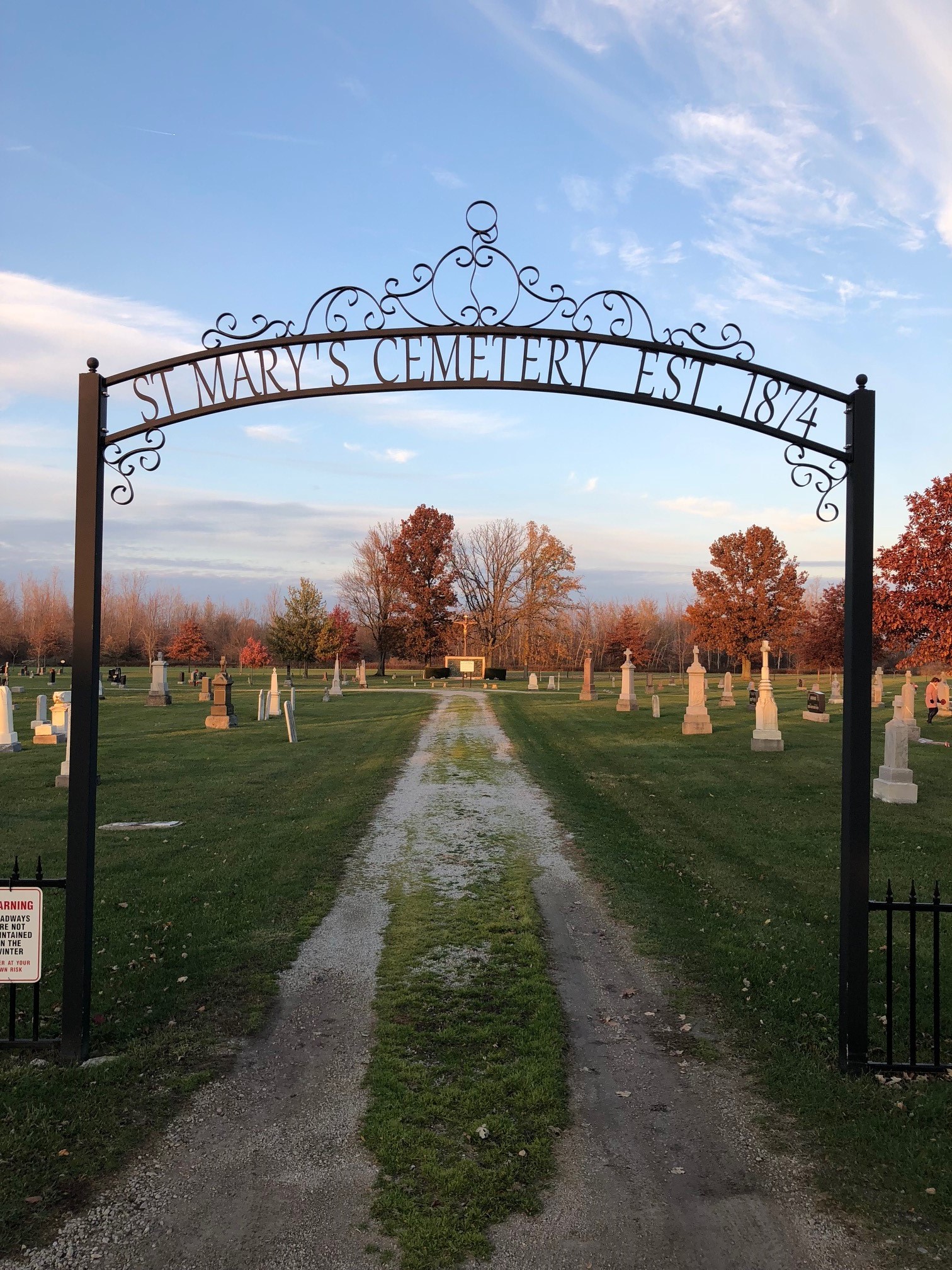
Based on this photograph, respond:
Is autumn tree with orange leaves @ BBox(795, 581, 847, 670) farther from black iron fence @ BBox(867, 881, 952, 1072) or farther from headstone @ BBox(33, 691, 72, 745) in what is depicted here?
black iron fence @ BBox(867, 881, 952, 1072)

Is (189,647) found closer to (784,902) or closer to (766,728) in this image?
(766,728)

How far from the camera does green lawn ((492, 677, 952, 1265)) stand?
4004mm

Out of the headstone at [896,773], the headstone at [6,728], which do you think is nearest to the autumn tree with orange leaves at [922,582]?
the headstone at [896,773]

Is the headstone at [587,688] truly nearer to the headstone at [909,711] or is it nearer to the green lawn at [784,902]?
the headstone at [909,711]

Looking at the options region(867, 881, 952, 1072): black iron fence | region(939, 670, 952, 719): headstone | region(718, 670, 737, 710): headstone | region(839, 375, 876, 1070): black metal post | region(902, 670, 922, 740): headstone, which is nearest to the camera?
region(867, 881, 952, 1072): black iron fence

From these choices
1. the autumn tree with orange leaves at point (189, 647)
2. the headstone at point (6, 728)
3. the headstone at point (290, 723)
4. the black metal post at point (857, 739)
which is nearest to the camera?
the black metal post at point (857, 739)

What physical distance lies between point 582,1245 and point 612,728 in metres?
22.1

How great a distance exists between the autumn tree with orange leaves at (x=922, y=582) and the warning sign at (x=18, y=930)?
2455 cm

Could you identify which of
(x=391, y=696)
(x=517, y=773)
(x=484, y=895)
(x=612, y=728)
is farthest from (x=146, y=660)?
(x=484, y=895)

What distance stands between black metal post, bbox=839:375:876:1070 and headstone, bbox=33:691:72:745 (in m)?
18.7

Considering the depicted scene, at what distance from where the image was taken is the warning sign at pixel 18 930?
4938 millimetres

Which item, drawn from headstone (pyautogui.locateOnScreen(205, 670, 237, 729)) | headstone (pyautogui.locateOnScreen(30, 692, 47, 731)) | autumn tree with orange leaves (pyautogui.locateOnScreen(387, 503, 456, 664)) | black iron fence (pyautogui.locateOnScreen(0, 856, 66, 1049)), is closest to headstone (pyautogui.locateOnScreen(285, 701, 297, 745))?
headstone (pyautogui.locateOnScreen(205, 670, 237, 729))

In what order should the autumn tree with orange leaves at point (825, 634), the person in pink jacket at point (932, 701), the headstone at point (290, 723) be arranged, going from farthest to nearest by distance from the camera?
the autumn tree with orange leaves at point (825, 634) → the person in pink jacket at point (932, 701) → the headstone at point (290, 723)

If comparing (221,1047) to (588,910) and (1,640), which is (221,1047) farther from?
(1,640)
